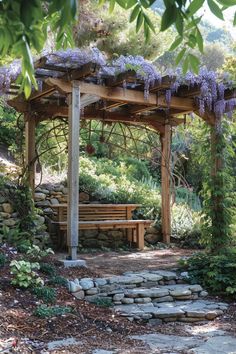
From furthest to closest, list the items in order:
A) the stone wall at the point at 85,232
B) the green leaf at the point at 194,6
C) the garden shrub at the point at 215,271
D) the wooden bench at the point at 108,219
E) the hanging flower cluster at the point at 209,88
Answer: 1. the stone wall at the point at 85,232
2. the wooden bench at the point at 108,219
3. the hanging flower cluster at the point at 209,88
4. the garden shrub at the point at 215,271
5. the green leaf at the point at 194,6

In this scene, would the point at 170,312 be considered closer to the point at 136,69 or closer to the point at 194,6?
the point at 136,69

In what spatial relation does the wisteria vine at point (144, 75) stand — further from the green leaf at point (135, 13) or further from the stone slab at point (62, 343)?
the green leaf at point (135, 13)

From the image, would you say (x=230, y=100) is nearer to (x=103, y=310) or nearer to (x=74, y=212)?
(x=74, y=212)

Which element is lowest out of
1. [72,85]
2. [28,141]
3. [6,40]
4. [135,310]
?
[135,310]

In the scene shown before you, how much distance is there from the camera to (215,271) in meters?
5.89

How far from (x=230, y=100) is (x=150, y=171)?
6276 millimetres

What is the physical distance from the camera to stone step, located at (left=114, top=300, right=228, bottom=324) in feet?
15.9

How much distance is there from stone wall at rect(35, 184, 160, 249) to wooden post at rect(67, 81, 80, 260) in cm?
214

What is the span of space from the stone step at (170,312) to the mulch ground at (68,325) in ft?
0.33

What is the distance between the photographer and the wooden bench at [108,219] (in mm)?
8103

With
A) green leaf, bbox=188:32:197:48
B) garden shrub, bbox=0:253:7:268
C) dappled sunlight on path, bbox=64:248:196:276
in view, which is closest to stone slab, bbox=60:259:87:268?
dappled sunlight on path, bbox=64:248:196:276

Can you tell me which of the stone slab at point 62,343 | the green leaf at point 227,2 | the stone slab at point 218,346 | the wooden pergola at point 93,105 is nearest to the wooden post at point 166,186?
the wooden pergola at point 93,105

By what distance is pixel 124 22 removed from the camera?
33.6ft

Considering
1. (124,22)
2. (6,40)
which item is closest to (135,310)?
(6,40)
